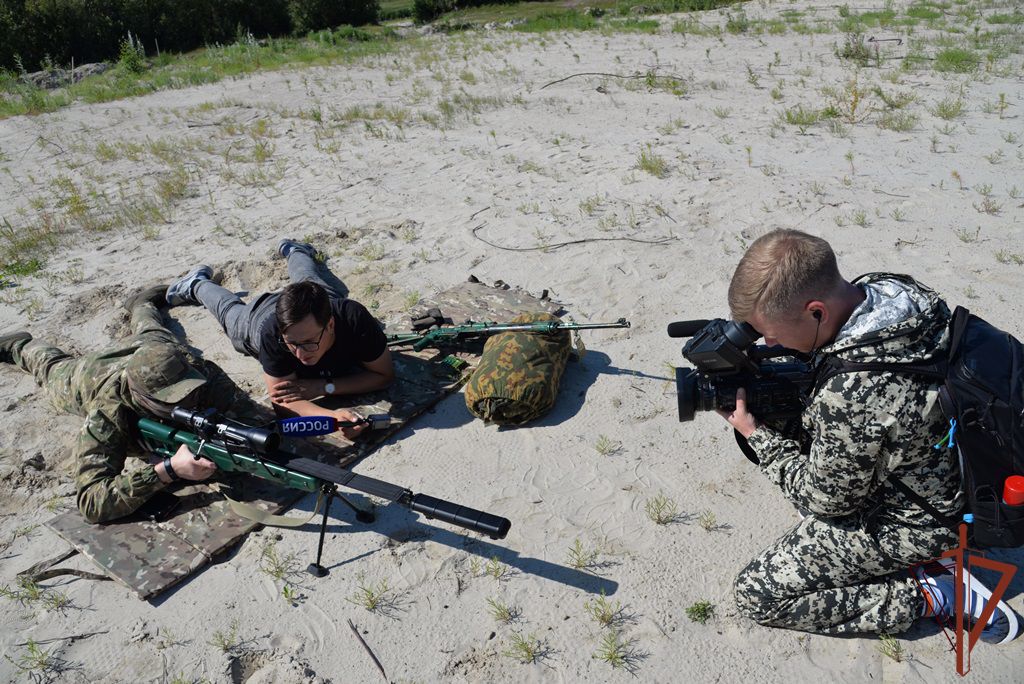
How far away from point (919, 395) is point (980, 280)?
4.10 m

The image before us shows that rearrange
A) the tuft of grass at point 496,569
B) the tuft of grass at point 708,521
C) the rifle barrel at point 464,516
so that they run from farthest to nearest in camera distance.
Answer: the tuft of grass at point 708,521 < the tuft of grass at point 496,569 < the rifle barrel at point 464,516

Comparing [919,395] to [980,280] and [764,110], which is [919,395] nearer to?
[980,280]

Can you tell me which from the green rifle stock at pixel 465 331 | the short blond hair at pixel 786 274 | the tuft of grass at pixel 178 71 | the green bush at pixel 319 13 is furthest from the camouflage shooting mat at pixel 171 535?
the green bush at pixel 319 13

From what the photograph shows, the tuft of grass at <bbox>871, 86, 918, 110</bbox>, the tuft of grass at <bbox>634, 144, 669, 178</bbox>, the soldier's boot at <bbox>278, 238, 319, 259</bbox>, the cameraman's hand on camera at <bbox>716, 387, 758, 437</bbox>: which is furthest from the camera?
the tuft of grass at <bbox>871, 86, 918, 110</bbox>

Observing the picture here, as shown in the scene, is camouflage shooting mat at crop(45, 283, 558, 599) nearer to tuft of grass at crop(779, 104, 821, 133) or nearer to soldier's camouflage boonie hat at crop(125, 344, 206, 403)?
soldier's camouflage boonie hat at crop(125, 344, 206, 403)

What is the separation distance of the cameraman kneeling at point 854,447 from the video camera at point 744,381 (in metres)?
0.09

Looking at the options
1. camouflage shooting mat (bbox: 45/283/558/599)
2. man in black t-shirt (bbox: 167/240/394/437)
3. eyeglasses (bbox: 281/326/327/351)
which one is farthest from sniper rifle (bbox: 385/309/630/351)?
eyeglasses (bbox: 281/326/327/351)

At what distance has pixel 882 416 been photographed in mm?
2697

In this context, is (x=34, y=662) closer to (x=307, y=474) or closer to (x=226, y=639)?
(x=226, y=639)

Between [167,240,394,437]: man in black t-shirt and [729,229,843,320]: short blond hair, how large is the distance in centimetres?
279

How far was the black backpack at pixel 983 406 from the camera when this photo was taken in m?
2.61

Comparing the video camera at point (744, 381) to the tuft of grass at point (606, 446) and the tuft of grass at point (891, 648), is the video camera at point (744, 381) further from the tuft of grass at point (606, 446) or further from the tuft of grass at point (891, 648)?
the tuft of grass at point (606, 446)

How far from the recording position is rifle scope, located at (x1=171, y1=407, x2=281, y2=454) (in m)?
3.95

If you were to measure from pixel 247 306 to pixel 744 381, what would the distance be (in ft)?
14.2
